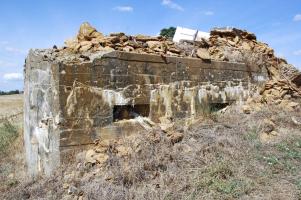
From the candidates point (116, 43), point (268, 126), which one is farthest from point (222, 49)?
point (116, 43)

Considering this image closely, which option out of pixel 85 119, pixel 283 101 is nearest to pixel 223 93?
pixel 283 101

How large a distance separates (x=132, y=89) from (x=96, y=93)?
2.34ft

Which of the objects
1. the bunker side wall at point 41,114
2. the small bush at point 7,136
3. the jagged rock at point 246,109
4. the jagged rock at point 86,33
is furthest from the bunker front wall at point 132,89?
the small bush at point 7,136

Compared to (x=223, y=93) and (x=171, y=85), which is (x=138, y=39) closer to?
(x=171, y=85)

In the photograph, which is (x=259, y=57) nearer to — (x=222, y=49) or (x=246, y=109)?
(x=222, y=49)

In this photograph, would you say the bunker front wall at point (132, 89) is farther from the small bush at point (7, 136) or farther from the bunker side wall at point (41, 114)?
the small bush at point (7, 136)

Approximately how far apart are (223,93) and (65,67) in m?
4.01

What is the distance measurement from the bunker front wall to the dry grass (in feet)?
1.72

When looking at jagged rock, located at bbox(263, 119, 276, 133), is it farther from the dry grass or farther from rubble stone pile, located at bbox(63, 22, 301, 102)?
rubble stone pile, located at bbox(63, 22, 301, 102)

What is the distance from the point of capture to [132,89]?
6406 millimetres

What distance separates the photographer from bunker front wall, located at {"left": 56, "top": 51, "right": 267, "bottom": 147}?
5.73 m

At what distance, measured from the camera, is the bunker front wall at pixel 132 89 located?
573cm

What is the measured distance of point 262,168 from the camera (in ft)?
18.1

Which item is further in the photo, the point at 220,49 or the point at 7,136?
the point at 7,136
